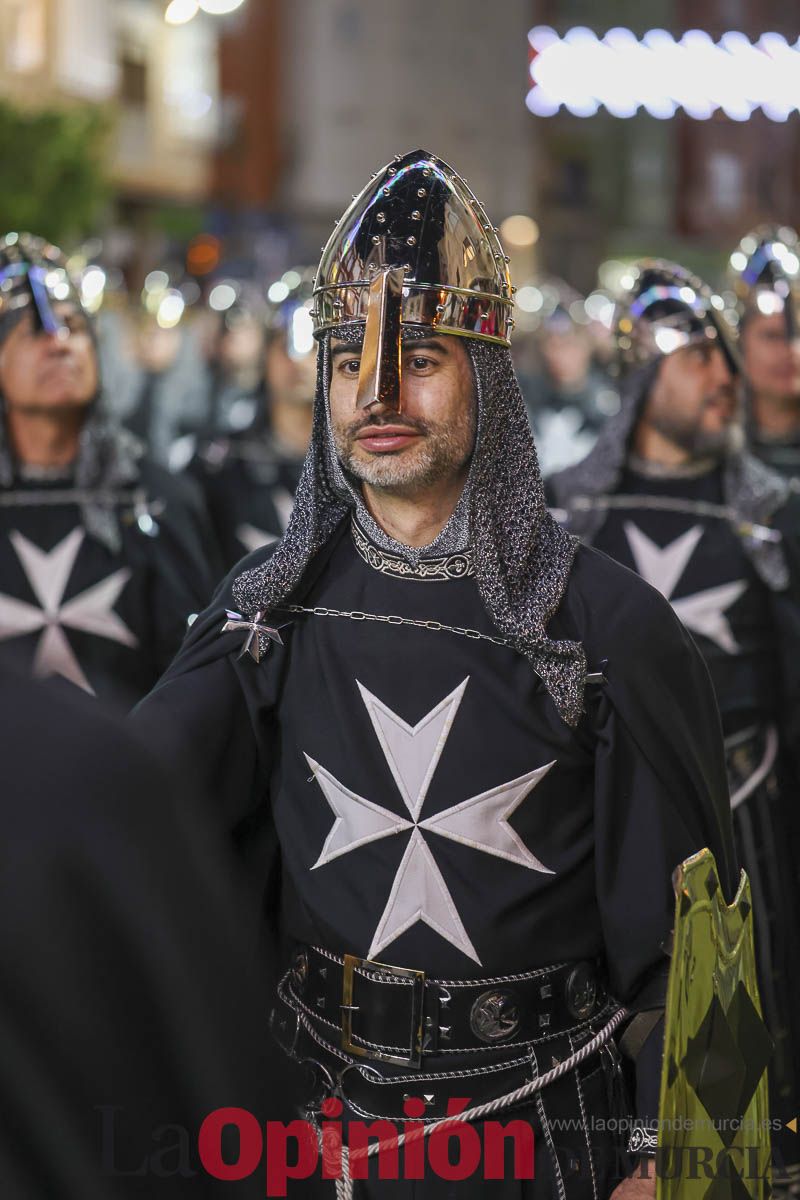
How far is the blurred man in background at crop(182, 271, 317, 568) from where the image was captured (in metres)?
6.10

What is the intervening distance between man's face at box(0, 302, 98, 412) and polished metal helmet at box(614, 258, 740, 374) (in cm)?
173

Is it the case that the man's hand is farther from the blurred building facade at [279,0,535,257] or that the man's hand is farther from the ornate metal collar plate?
the blurred building facade at [279,0,535,257]

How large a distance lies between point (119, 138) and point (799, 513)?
2807cm

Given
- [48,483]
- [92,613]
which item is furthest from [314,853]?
[48,483]

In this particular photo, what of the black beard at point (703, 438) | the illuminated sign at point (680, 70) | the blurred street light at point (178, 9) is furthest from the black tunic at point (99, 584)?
the illuminated sign at point (680, 70)

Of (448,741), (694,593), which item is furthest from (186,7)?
(448,741)

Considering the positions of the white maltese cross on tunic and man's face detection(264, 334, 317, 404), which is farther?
man's face detection(264, 334, 317, 404)

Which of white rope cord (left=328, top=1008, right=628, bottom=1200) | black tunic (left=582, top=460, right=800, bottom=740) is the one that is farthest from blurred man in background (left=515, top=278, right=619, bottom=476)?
white rope cord (left=328, top=1008, right=628, bottom=1200)

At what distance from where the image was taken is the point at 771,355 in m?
5.73

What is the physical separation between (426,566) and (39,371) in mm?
2633

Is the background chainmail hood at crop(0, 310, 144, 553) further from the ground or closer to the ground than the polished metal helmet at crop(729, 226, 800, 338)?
closer to the ground

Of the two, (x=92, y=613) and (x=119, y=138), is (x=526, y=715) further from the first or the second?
(x=119, y=138)

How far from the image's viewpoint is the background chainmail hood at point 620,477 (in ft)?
14.8

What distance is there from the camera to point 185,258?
25.8 m
